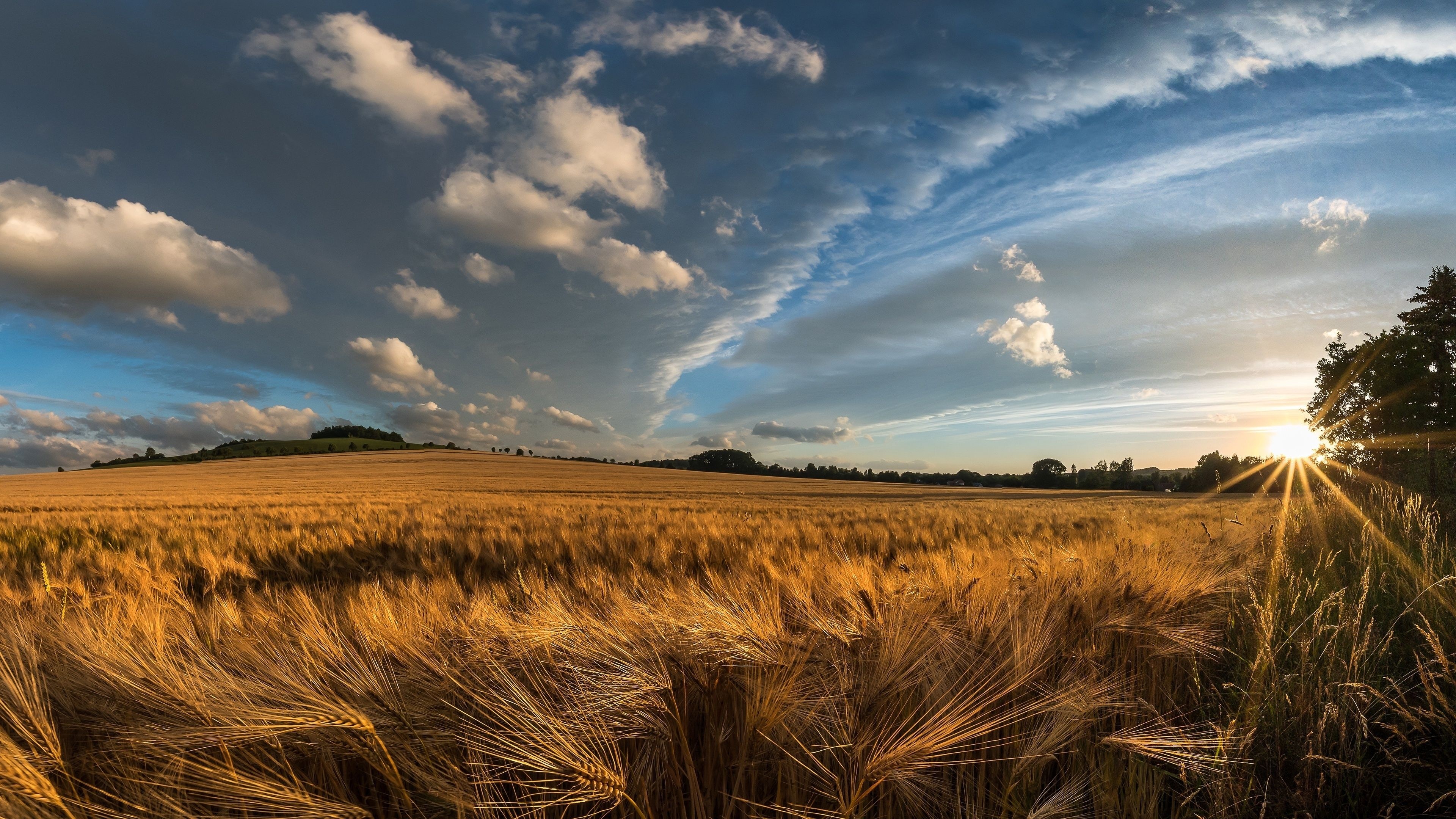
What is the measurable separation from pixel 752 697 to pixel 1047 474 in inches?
3438

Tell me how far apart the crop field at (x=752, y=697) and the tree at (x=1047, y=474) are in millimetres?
80478

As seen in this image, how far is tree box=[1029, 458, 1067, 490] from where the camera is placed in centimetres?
7544

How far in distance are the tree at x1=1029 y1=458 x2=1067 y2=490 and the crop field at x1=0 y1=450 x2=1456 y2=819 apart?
80478 mm

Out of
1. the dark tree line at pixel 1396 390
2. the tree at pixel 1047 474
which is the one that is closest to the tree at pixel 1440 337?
the dark tree line at pixel 1396 390

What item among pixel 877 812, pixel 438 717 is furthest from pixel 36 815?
pixel 877 812

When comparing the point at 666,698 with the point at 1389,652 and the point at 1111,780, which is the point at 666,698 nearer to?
the point at 1111,780

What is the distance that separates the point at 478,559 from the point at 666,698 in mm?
4831

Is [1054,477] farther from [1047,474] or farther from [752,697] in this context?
[752,697]

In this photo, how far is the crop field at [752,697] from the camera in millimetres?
1371

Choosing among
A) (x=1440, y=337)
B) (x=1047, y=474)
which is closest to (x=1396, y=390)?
(x=1440, y=337)

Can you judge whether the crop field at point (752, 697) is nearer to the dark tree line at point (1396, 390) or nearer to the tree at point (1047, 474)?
the dark tree line at point (1396, 390)

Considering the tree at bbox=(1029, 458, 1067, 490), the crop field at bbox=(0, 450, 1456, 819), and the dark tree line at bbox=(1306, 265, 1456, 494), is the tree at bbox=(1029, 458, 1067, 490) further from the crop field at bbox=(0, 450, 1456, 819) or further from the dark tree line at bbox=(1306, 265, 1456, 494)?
the crop field at bbox=(0, 450, 1456, 819)

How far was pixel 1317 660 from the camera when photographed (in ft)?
7.38

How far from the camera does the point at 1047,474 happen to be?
7681cm
